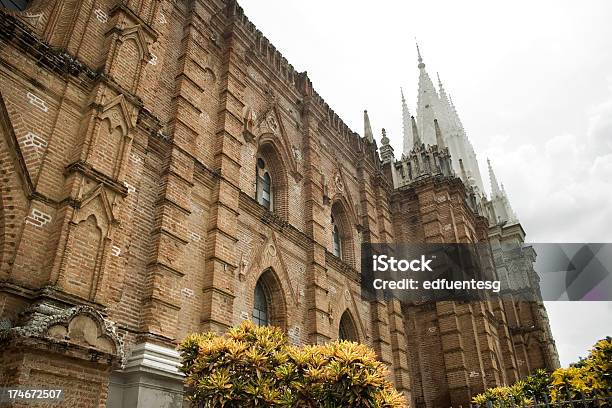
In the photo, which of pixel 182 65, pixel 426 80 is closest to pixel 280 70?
pixel 182 65

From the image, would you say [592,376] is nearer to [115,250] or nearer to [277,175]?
[115,250]

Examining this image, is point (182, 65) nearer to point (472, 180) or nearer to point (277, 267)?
point (277, 267)

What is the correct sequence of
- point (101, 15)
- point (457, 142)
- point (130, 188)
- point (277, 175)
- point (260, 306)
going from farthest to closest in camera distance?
1. point (457, 142)
2. point (277, 175)
3. point (260, 306)
4. point (101, 15)
5. point (130, 188)

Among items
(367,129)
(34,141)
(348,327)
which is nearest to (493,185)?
(367,129)

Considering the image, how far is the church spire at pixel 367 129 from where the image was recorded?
26312 mm

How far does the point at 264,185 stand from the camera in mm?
17359

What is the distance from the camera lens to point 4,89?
8766 millimetres

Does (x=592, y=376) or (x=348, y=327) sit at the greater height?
(x=348, y=327)

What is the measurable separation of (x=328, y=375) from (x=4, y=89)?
24.6ft

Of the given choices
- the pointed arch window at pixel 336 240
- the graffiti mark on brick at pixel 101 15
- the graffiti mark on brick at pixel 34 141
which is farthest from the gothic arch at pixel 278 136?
the graffiti mark on brick at pixel 34 141

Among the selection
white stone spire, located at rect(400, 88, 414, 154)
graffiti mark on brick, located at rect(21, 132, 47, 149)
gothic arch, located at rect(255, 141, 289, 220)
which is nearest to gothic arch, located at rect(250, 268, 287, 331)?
gothic arch, located at rect(255, 141, 289, 220)

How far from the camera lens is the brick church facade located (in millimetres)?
8234

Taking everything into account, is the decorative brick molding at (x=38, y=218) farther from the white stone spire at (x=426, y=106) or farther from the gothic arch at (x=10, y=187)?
the white stone spire at (x=426, y=106)

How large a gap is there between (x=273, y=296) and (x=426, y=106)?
39631 mm
